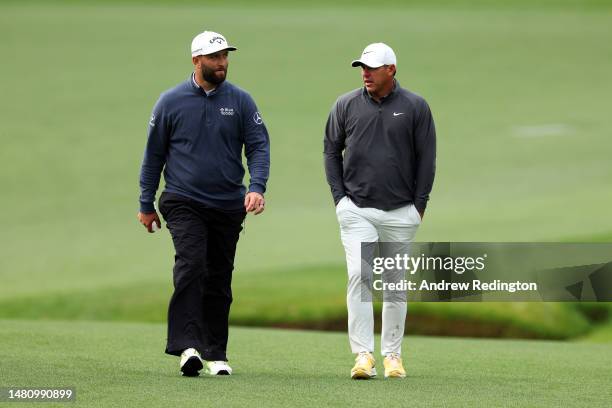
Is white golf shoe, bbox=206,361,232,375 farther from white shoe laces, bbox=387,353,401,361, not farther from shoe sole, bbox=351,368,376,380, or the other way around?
white shoe laces, bbox=387,353,401,361

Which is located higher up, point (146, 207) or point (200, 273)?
point (146, 207)

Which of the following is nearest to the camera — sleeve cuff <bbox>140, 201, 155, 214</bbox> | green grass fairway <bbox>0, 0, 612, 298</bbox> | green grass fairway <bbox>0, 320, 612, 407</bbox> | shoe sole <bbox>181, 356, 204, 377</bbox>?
green grass fairway <bbox>0, 320, 612, 407</bbox>

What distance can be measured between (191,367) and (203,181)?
1.35 meters

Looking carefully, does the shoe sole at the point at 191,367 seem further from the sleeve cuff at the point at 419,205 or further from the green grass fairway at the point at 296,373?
the sleeve cuff at the point at 419,205

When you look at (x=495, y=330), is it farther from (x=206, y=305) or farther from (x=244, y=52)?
(x=244, y=52)

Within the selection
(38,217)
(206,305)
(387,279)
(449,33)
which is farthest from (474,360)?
(449,33)

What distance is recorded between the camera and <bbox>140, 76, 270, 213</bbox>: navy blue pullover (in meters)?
9.14

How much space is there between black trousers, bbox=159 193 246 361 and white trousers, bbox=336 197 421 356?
825 millimetres

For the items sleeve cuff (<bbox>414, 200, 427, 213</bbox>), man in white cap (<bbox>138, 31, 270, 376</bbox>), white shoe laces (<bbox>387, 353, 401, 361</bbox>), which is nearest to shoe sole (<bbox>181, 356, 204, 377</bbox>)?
man in white cap (<bbox>138, 31, 270, 376</bbox>)

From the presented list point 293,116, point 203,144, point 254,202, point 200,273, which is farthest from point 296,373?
point 293,116

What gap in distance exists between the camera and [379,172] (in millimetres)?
9117

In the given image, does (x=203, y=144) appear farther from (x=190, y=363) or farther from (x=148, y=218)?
(x=190, y=363)

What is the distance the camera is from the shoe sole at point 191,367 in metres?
8.75

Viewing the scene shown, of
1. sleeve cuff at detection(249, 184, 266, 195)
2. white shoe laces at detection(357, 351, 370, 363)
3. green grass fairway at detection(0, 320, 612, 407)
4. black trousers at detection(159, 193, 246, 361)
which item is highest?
sleeve cuff at detection(249, 184, 266, 195)
